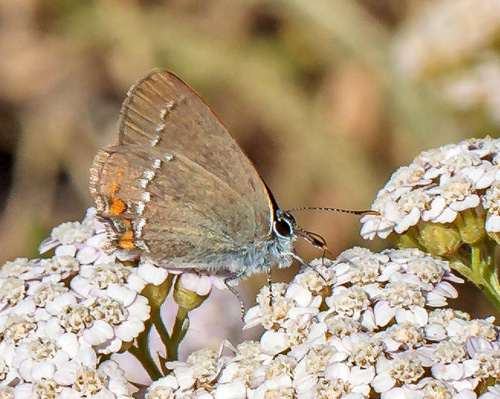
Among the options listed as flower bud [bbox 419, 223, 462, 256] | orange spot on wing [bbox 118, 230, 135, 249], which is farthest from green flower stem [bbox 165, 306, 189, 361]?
flower bud [bbox 419, 223, 462, 256]

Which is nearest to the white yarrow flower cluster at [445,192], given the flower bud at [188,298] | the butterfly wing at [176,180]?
the butterfly wing at [176,180]

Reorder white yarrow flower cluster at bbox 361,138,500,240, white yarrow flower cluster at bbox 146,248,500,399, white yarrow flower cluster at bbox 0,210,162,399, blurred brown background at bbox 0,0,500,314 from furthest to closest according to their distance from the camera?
1. blurred brown background at bbox 0,0,500,314
2. white yarrow flower cluster at bbox 361,138,500,240
3. white yarrow flower cluster at bbox 0,210,162,399
4. white yarrow flower cluster at bbox 146,248,500,399

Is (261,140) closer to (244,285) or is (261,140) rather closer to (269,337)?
(244,285)

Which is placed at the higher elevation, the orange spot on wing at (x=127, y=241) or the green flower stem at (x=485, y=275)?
the orange spot on wing at (x=127, y=241)

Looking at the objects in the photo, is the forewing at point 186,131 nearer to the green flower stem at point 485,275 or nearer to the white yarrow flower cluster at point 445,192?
the white yarrow flower cluster at point 445,192

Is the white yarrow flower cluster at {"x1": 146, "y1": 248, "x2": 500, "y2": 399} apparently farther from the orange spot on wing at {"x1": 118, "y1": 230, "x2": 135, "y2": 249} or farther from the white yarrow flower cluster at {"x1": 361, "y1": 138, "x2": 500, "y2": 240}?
the orange spot on wing at {"x1": 118, "y1": 230, "x2": 135, "y2": 249}

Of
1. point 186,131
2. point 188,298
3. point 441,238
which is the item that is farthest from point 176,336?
point 441,238
